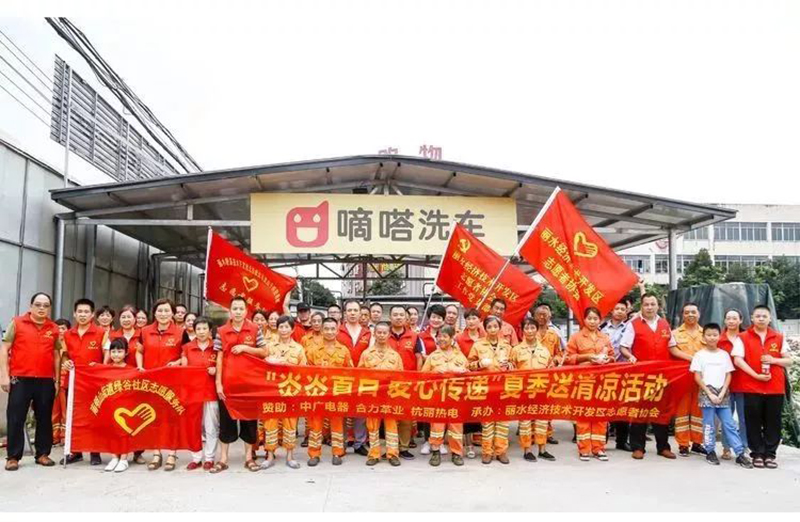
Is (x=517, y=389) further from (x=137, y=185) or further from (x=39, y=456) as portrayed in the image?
(x=137, y=185)

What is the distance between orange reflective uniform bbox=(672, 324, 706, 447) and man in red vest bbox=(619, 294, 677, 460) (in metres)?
0.13

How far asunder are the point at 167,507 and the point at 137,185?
5.44 meters

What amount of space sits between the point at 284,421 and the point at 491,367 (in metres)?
2.03

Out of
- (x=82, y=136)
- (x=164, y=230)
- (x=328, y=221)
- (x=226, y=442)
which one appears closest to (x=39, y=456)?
(x=226, y=442)

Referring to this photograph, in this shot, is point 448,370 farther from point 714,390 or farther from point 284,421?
point 714,390

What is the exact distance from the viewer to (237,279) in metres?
8.22

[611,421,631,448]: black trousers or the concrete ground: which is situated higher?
[611,421,631,448]: black trousers

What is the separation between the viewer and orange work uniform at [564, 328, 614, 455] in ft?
20.4

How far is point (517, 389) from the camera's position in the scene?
19.6 ft

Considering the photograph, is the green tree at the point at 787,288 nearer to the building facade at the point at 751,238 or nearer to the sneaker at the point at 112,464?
the building facade at the point at 751,238

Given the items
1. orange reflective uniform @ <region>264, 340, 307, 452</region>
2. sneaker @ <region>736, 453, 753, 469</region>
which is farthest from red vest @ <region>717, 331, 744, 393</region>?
orange reflective uniform @ <region>264, 340, 307, 452</region>

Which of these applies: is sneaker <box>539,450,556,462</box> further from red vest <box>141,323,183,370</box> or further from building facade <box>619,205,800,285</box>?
building facade <box>619,205,800,285</box>

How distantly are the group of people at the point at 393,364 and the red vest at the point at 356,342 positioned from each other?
0.04 feet

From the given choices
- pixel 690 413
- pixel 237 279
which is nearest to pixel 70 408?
pixel 237 279
